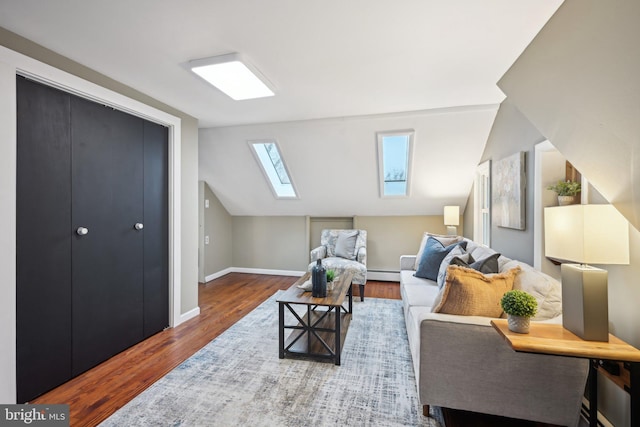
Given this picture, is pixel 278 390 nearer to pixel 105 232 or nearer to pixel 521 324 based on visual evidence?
pixel 521 324

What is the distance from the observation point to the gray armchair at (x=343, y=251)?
13.1ft

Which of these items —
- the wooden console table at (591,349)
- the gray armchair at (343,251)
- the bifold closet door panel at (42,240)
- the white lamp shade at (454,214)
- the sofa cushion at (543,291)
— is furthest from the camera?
the white lamp shade at (454,214)

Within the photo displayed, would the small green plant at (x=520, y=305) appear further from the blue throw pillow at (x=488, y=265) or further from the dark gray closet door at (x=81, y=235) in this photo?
the dark gray closet door at (x=81, y=235)

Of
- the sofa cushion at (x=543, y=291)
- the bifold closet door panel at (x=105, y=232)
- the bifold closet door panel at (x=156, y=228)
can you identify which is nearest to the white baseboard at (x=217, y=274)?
the bifold closet door panel at (x=156, y=228)

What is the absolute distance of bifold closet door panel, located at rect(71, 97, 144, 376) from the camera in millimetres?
2154

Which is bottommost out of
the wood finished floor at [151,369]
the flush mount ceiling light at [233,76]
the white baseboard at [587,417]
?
the wood finished floor at [151,369]

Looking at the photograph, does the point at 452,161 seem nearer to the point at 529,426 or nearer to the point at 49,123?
the point at 529,426

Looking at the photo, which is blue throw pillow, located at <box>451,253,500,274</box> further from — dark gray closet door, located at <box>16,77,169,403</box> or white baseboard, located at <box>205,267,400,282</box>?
dark gray closet door, located at <box>16,77,169,403</box>

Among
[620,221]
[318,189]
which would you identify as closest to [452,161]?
[318,189]

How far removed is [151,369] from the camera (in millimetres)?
2246

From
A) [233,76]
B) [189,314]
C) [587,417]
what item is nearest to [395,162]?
[233,76]

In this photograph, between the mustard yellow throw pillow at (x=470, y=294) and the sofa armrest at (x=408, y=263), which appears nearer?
the mustard yellow throw pillow at (x=470, y=294)

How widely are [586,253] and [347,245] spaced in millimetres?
3337

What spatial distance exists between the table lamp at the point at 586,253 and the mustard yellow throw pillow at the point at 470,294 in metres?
0.33
